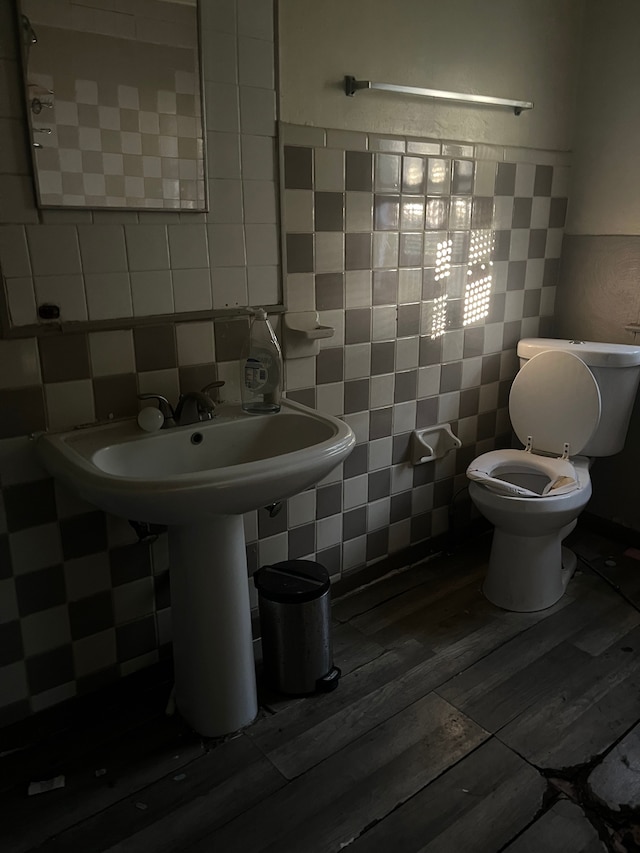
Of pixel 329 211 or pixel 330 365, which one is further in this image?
pixel 330 365

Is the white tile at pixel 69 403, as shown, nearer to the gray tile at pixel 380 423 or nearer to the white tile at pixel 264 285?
the white tile at pixel 264 285

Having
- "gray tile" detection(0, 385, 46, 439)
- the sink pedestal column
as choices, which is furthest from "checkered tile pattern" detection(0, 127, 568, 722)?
the sink pedestal column

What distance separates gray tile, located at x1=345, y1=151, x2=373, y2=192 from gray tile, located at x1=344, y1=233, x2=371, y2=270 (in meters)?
0.14

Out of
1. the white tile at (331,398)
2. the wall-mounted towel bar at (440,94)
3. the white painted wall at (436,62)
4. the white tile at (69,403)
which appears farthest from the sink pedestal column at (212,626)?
the wall-mounted towel bar at (440,94)

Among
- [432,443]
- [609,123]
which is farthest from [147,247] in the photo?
[609,123]

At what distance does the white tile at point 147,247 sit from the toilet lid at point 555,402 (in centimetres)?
138

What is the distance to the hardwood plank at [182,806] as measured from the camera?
1356 mm

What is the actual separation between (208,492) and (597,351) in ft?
5.27

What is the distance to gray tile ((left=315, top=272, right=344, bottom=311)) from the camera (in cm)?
191

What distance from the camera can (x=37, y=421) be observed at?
149 cm

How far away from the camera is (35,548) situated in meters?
1.54

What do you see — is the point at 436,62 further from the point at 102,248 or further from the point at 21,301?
the point at 21,301

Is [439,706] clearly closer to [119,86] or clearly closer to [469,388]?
[469,388]

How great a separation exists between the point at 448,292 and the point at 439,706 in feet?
4.34
